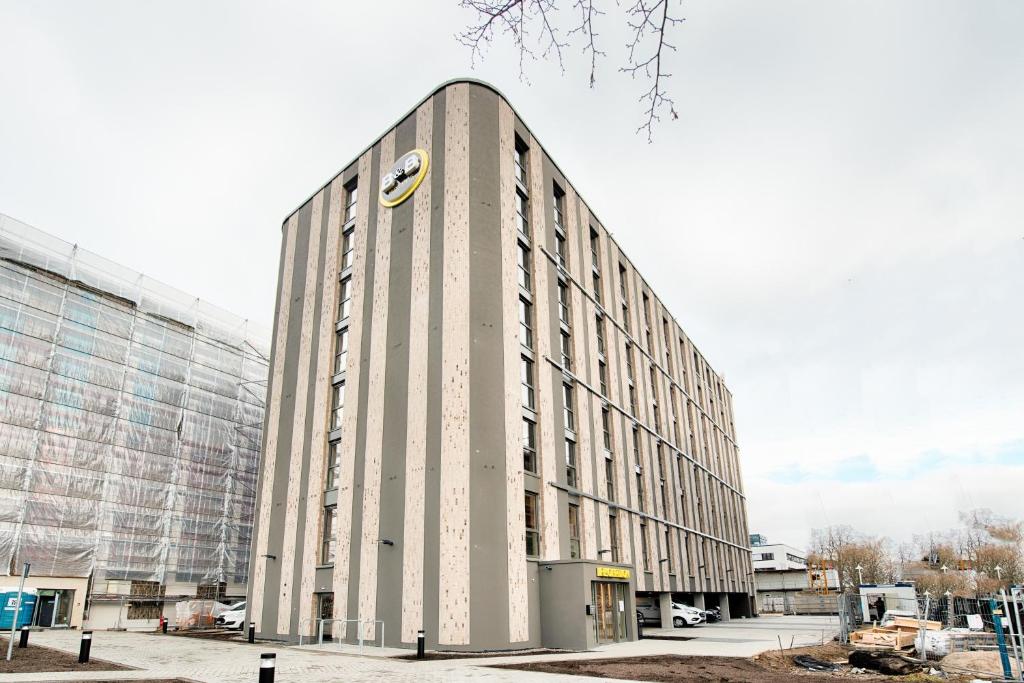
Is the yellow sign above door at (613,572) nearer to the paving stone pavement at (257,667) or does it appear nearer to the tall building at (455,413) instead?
the tall building at (455,413)

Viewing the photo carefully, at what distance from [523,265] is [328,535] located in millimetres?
13772

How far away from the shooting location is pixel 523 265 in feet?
90.1

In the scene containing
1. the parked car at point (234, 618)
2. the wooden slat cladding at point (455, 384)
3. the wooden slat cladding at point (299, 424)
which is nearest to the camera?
the wooden slat cladding at point (455, 384)

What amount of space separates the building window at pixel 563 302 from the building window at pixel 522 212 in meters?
3.31

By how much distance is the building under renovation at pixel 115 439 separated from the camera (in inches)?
1324

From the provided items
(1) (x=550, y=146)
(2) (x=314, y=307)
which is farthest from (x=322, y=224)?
(1) (x=550, y=146)

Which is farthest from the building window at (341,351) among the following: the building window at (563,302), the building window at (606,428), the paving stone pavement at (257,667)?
the building window at (606,428)

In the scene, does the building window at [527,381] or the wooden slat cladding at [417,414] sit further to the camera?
the building window at [527,381]

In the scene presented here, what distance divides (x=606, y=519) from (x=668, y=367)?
1916cm

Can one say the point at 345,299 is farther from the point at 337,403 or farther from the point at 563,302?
the point at 563,302

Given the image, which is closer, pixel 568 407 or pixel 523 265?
pixel 523 265

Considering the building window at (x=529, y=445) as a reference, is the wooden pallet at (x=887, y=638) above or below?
below

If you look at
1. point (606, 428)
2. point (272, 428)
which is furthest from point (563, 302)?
point (272, 428)

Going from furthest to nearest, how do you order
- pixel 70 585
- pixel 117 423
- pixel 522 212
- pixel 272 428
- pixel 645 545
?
pixel 117 423 < pixel 70 585 < pixel 645 545 < pixel 272 428 < pixel 522 212
